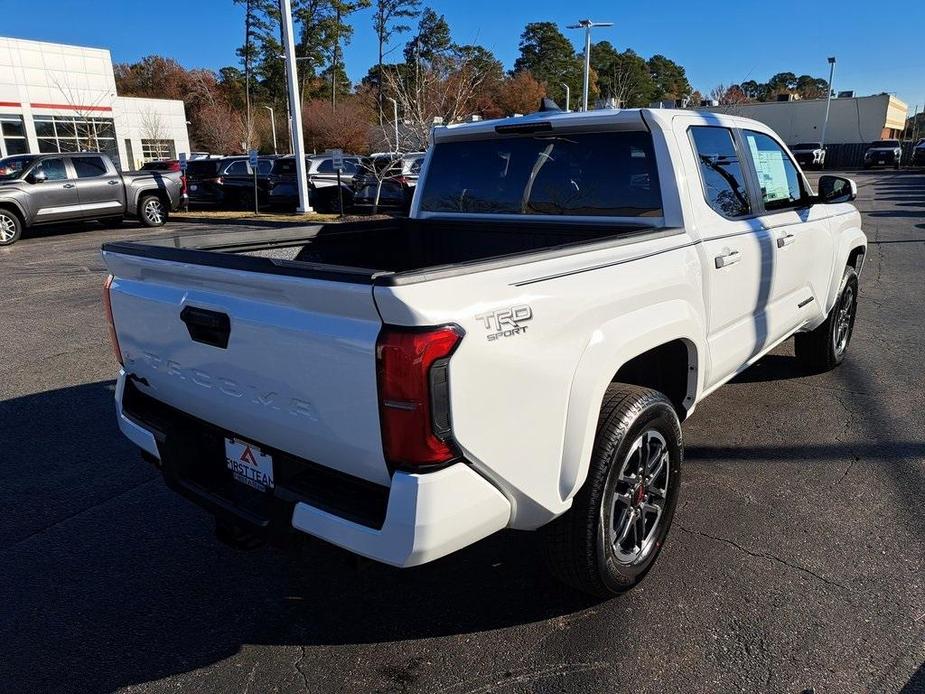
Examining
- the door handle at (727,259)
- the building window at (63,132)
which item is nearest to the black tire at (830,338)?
→ the door handle at (727,259)

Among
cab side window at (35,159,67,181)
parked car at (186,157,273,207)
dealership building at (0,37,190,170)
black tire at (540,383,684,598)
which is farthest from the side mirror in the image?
dealership building at (0,37,190,170)

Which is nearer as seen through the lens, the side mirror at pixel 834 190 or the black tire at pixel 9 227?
the side mirror at pixel 834 190

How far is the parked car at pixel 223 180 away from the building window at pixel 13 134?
18369 mm

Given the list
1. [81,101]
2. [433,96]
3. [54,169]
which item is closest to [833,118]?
[433,96]

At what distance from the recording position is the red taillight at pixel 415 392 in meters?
1.90

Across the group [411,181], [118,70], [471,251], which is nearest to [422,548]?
[471,251]

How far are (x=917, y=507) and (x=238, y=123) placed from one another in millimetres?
59306

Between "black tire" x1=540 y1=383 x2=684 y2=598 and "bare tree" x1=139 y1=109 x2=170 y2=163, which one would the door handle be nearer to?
"black tire" x1=540 y1=383 x2=684 y2=598

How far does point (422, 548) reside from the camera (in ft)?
6.56

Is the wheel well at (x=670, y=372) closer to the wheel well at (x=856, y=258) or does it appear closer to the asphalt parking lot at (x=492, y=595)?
the asphalt parking lot at (x=492, y=595)

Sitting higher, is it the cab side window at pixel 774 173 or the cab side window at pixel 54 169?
the cab side window at pixel 54 169

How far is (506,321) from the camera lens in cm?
211

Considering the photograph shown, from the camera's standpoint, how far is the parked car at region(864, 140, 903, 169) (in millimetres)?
45125

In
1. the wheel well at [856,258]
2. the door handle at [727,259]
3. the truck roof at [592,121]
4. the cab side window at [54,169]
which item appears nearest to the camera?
the door handle at [727,259]
